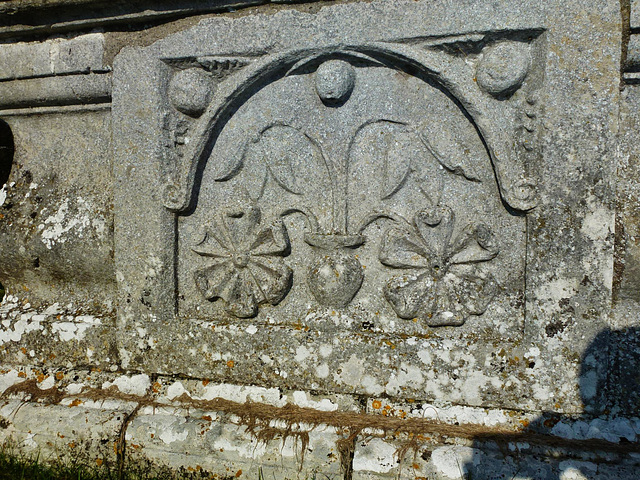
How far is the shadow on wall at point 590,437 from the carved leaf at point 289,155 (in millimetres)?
1468

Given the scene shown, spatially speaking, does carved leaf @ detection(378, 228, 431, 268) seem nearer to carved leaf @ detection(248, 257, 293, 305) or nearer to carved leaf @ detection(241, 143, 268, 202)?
carved leaf @ detection(248, 257, 293, 305)

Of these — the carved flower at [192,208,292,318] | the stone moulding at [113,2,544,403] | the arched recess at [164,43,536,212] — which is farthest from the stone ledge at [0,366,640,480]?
the arched recess at [164,43,536,212]

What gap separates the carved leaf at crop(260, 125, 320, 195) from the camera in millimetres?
2486

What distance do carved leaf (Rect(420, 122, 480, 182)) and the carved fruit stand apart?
2.11 feet

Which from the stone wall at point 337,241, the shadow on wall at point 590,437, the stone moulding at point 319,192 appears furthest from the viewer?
the stone moulding at point 319,192

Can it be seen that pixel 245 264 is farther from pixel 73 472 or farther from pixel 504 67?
pixel 504 67

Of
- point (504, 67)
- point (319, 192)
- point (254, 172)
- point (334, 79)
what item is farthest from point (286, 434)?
point (504, 67)

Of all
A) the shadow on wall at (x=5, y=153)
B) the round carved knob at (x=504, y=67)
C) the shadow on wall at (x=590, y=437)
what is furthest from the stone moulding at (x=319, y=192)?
the shadow on wall at (x=5, y=153)

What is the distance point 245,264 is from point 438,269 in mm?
976

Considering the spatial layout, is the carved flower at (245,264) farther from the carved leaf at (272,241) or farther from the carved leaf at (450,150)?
the carved leaf at (450,150)

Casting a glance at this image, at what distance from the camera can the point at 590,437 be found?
2.14 metres

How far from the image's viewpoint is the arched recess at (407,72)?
2205 millimetres

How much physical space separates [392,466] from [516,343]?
776 millimetres

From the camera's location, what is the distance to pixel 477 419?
88.6 inches
